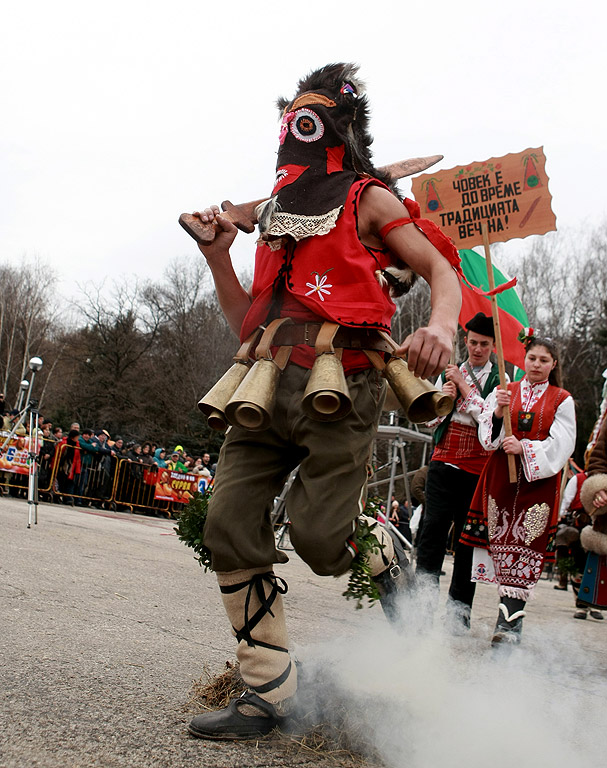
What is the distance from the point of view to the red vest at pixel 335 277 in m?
2.26

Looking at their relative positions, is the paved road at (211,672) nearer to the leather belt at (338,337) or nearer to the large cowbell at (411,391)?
the large cowbell at (411,391)

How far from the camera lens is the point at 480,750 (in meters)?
2.05

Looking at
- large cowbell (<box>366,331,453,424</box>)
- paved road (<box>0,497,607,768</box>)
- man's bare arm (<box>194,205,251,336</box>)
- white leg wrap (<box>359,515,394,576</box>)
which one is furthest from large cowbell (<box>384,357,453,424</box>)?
paved road (<box>0,497,607,768</box>)

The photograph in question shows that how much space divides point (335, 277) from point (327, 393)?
448 mm

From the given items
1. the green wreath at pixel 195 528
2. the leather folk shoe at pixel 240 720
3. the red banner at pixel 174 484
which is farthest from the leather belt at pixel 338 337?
the red banner at pixel 174 484

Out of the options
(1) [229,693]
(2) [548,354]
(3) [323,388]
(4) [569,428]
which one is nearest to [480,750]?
(1) [229,693]

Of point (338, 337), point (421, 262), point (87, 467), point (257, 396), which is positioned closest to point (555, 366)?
point (421, 262)

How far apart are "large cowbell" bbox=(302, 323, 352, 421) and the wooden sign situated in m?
3.67

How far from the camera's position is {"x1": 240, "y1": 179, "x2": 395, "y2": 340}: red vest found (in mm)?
2264

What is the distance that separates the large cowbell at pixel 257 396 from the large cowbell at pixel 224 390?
73 mm

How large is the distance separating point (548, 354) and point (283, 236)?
8.92ft

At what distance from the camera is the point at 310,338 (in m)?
2.30

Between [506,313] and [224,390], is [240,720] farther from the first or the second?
[506,313]

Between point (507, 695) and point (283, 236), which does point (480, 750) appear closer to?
point (507, 695)
